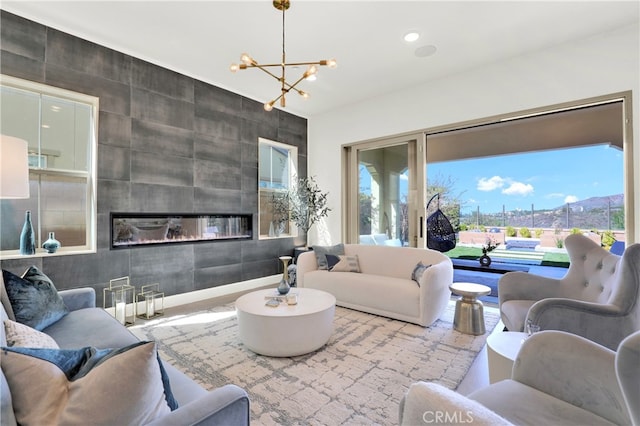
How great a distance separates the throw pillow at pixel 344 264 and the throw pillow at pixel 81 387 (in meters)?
3.35

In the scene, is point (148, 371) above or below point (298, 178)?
below

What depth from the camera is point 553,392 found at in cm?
127

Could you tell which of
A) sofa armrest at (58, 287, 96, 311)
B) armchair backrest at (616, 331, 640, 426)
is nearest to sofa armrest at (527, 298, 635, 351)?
armchair backrest at (616, 331, 640, 426)

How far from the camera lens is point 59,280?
10.2ft

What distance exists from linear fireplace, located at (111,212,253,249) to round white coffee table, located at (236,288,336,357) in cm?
211

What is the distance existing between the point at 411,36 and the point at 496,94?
59.1 inches

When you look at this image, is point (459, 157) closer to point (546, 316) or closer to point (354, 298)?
point (354, 298)

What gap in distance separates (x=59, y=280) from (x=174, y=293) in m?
1.24

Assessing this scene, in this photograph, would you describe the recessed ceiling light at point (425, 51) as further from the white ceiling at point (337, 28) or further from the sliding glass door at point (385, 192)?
the sliding glass door at point (385, 192)

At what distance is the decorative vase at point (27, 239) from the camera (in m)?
2.92

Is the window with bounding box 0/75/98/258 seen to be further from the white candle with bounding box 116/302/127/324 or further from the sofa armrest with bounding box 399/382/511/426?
the sofa armrest with bounding box 399/382/511/426

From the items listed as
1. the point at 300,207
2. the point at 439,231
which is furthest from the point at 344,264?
the point at 439,231

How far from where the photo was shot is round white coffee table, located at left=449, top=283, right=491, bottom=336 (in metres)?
2.99

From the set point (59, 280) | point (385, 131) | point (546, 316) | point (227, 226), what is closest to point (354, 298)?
point (546, 316)
